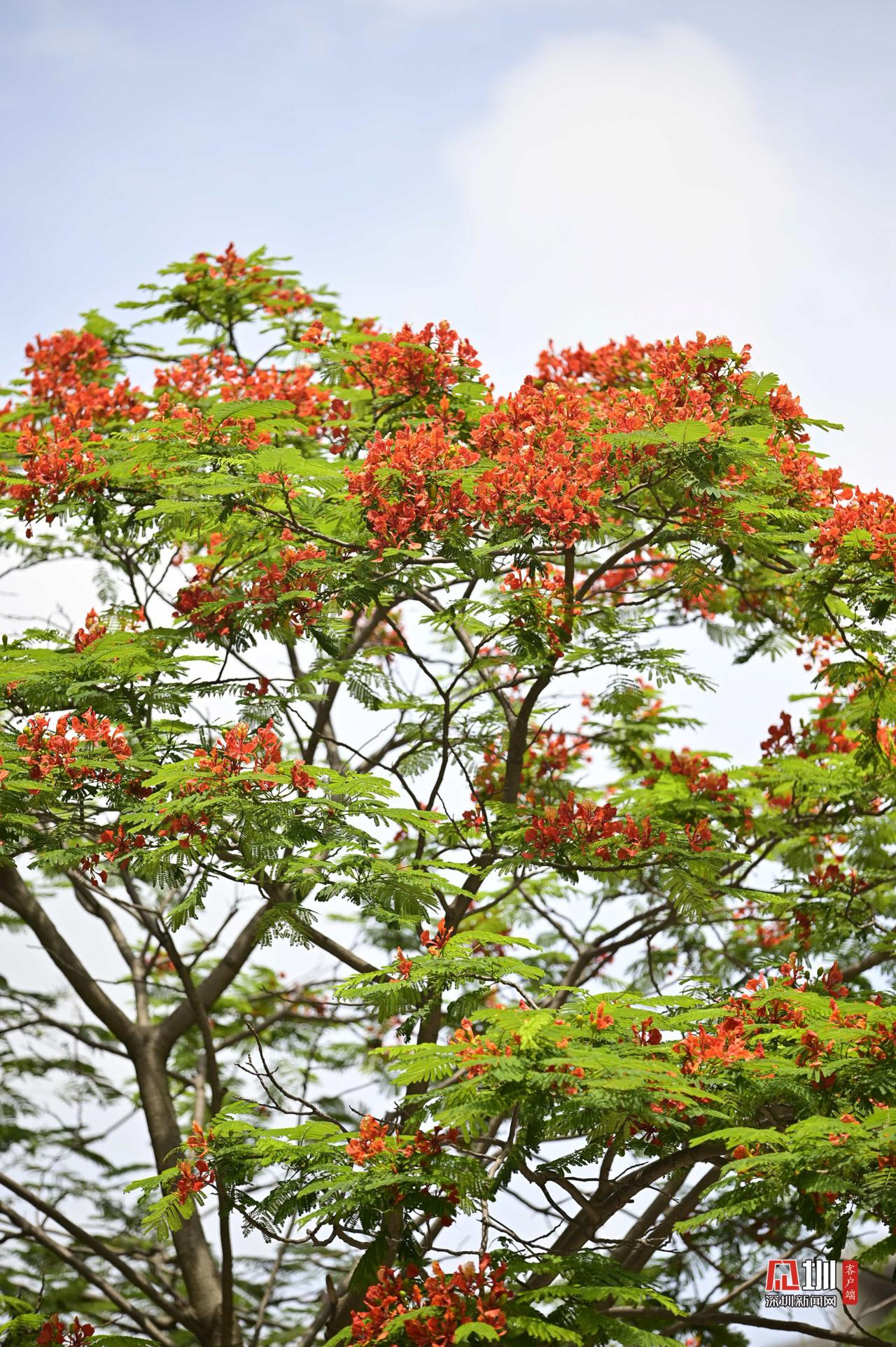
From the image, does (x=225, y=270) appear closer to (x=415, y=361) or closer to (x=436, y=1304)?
(x=415, y=361)

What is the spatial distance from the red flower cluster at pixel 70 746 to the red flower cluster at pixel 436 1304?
230cm

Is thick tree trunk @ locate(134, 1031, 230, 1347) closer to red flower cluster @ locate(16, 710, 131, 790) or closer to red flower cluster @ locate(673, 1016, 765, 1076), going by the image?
red flower cluster @ locate(16, 710, 131, 790)

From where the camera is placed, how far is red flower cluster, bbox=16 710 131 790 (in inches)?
214

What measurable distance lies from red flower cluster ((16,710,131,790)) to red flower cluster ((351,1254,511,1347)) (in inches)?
90.5

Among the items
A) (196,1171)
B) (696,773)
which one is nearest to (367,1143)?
(196,1171)

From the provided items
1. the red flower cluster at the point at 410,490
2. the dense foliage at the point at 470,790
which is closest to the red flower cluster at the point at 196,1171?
the dense foliage at the point at 470,790

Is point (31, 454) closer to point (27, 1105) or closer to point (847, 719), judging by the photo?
point (847, 719)

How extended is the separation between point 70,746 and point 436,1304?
8.61 feet

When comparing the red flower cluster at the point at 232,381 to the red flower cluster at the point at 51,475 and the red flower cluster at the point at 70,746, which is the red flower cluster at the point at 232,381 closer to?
the red flower cluster at the point at 51,475

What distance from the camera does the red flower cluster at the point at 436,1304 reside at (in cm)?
398

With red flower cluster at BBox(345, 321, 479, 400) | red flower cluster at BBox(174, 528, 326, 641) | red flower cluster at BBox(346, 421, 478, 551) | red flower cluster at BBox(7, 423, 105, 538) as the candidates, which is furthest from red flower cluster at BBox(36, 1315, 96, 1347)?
red flower cluster at BBox(345, 321, 479, 400)

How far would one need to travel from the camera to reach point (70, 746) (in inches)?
215

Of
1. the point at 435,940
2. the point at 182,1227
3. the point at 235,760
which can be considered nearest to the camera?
the point at 435,940

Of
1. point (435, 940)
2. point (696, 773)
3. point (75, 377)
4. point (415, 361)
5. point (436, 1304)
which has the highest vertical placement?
point (75, 377)
